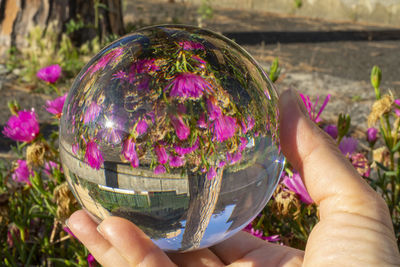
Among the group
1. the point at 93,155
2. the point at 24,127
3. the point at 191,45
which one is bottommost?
the point at 24,127

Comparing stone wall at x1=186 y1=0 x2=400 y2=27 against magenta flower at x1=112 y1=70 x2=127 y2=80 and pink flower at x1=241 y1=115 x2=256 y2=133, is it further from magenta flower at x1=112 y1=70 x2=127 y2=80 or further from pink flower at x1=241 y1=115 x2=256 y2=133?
magenta flower at x1=112 y1=70 x2=127 y2=80

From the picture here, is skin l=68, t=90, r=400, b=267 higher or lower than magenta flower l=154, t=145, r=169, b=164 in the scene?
lower

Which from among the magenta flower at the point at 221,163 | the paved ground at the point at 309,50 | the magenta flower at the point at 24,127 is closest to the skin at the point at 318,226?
the magenta flower at the point at 221,163

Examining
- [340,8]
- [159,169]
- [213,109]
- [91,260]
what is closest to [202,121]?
[213,109]

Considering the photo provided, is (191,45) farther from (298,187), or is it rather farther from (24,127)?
(24,127)

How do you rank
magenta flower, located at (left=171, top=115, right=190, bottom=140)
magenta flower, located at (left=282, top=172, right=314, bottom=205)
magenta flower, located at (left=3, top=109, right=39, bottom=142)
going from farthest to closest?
magenta flower, located at (left=3, top=109, right=39, bottom=142) → magenta flower, located at (left=282, top=172, right=314, bottom=205) → magenta flower, located at (left=171, top=115, right=190, bottom=140)

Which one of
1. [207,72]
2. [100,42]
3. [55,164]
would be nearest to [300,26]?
[100,42]

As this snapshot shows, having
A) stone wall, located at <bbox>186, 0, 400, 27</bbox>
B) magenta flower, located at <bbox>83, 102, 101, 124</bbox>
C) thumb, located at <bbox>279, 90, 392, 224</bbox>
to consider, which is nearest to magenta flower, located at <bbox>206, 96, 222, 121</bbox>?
magenta flower, located at <bbox>83, 102, 101, 124</bbox>

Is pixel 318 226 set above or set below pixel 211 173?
below

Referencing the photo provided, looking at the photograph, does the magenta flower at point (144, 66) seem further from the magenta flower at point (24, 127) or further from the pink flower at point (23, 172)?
the pink flower at point (23, 172)
